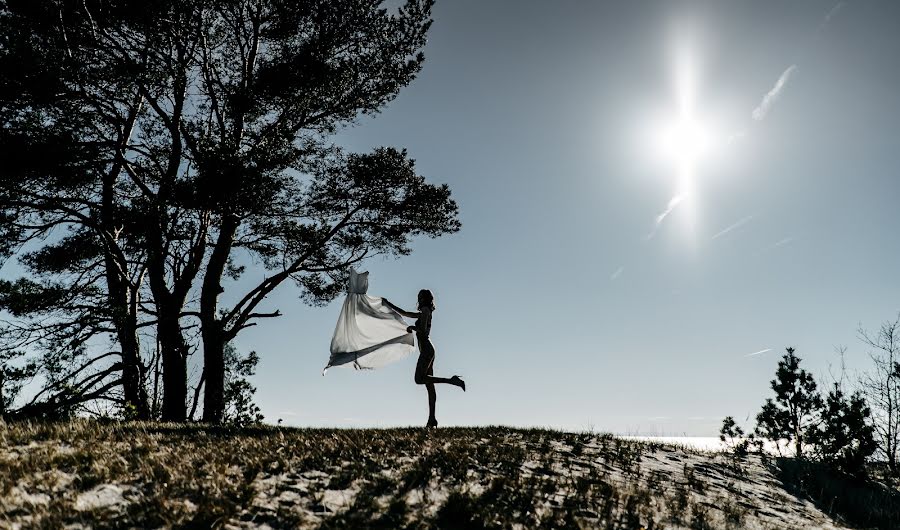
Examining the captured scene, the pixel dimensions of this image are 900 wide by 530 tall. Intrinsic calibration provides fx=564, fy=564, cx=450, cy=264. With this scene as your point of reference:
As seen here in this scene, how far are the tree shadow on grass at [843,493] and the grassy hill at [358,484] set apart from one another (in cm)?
13

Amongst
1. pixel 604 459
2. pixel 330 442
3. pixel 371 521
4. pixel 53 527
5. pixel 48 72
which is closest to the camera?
pixel 53 527

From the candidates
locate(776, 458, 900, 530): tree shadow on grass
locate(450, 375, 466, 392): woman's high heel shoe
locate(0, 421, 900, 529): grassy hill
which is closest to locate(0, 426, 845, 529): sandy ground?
locate(0, 421, 900, 529): grassy hill

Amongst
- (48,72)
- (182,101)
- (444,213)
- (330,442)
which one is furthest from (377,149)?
(330,442)

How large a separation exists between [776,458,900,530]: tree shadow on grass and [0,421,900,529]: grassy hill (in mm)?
131

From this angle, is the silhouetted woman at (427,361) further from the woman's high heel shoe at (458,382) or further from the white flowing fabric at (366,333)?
the white flowing fabric at (366,333)

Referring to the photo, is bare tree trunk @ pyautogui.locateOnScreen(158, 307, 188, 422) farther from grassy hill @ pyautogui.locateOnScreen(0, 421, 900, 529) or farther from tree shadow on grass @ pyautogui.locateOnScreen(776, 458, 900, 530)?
tree shadow on grass @ pyautogui.locateOnScreen(776, 458, 900, 530)

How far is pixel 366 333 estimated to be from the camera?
11656mm

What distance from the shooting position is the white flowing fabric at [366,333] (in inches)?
452

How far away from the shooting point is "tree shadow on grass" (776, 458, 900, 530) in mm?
7758

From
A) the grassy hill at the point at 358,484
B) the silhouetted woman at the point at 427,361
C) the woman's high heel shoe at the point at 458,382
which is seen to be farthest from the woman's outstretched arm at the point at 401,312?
the grassy hill at the point at 358,484

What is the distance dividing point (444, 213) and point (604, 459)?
8.64m

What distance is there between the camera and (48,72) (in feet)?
35.5

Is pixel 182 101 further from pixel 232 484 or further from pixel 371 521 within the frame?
pixel 371 521

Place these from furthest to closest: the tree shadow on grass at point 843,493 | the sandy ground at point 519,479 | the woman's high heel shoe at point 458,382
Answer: the woman's high heel shoe at point 458,382 < the tree shadow on grass at point 843,493 < the sandy ground at point 519,479
